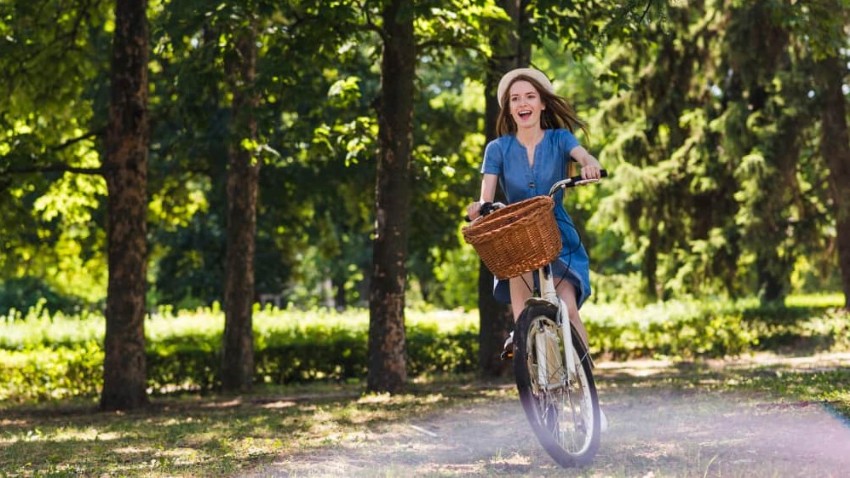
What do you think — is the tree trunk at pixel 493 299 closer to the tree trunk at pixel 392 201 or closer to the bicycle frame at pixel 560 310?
the tree trunk at pixel 392 201

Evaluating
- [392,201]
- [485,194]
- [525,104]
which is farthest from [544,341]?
[392,201]

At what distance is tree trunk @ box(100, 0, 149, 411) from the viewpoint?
11859 mm

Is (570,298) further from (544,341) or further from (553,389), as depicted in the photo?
(553,389)

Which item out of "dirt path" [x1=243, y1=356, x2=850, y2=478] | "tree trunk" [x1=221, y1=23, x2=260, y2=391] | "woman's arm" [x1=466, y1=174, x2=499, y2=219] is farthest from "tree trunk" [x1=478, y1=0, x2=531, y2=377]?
"woman's arm" [x1=466, y1=174, x2=499, y2=219]

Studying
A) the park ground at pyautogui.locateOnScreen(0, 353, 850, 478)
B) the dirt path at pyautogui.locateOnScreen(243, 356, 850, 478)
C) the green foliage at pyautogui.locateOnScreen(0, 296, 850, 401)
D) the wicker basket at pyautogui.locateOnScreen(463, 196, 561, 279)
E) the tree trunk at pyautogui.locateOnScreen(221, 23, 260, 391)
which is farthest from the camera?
the green foliage at pyautogui.locateOnScreen(0, 296, 850, 401)

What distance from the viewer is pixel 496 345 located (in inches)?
566

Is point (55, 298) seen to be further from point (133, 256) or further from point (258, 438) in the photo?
point (258, 438)

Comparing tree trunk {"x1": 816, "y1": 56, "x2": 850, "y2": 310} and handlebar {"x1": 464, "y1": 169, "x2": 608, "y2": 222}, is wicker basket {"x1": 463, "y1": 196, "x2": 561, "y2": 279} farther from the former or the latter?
tree trunk {"x1": 816, "y1": 56, "x2": 850, "y2": 310}

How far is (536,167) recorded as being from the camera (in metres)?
5.88

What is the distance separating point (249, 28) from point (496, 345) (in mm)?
5495

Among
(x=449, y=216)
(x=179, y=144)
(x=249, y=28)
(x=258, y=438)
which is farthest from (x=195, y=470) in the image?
(x=449, y=216)

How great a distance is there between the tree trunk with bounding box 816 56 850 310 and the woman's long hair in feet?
50.0

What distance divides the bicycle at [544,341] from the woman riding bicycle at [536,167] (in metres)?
0.14

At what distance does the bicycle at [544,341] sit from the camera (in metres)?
5.16
